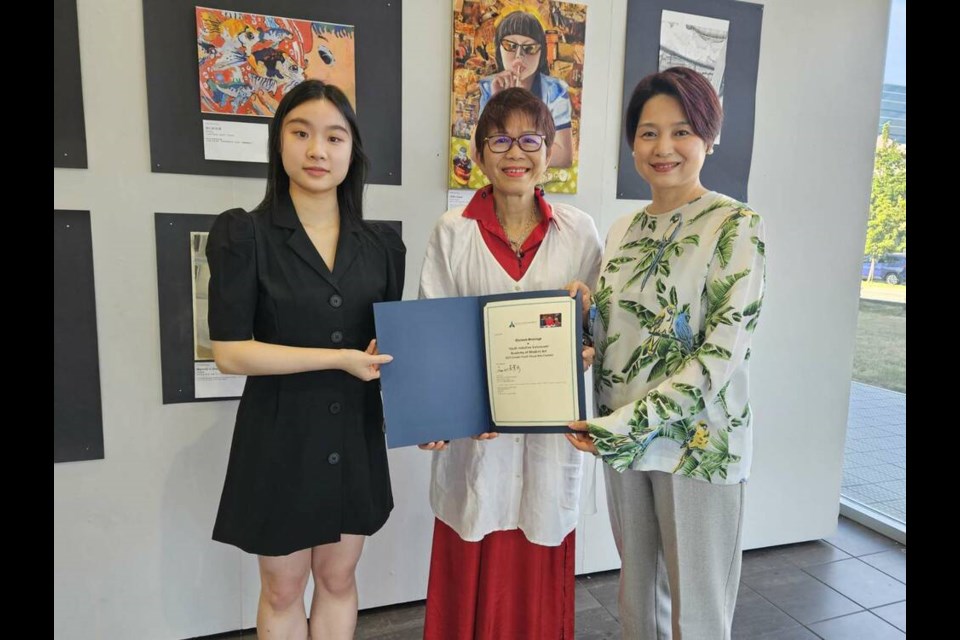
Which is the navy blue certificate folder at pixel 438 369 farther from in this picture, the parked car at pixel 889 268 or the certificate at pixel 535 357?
the parked car at pixel 889 268

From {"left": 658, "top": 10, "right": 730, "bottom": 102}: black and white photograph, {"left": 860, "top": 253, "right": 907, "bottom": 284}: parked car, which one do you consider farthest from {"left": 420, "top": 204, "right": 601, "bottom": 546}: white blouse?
{"left": 860, "top": 253, "right": 907, "bottom": 284}: parked car

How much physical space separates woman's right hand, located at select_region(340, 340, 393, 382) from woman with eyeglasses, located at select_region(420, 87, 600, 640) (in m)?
0.28

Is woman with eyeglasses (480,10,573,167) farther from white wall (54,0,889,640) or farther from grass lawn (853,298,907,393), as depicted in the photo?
grass lawn (853,298,907,393)

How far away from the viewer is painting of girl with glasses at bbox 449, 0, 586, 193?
218 cm

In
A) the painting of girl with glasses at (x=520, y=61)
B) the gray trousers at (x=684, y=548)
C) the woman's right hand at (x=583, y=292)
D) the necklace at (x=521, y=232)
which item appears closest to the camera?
the gray trousers at (x=684, y=548)

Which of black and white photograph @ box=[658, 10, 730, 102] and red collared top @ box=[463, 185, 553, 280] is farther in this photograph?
black and white photograph @ box=[658, 10, 730, 102]

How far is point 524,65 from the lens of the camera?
7.38 ft

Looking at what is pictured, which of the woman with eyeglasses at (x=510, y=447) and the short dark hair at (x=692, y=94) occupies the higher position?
the short dark hair at (x=692, y=94)

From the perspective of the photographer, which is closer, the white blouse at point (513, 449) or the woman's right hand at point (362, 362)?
the woman's right hand at point (362, 362)

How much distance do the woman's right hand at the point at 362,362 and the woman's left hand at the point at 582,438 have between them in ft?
1.56

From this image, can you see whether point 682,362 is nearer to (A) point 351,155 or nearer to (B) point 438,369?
(B) point 438,369

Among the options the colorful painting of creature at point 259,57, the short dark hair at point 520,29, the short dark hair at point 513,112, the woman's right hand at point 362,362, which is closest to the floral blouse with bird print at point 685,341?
the short dark hair at point 513,112

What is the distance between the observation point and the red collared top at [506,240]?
62.6 inches

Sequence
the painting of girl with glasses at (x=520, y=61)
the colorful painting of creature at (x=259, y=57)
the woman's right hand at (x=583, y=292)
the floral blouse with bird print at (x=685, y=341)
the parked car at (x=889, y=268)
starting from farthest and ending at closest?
the parked car at (x=889, y=268) < the painting of girl with glasses at (x=520, y=61) < the colorful painting of creature at (x=259, y=57) < the woman's right hand at (x=583, y=292) < the floral blouse with bird print at (x=685, y=341)
